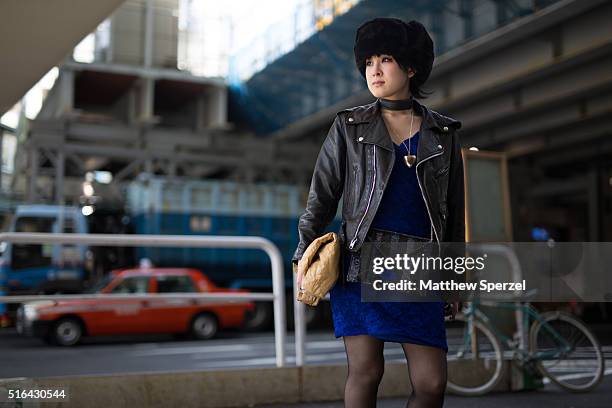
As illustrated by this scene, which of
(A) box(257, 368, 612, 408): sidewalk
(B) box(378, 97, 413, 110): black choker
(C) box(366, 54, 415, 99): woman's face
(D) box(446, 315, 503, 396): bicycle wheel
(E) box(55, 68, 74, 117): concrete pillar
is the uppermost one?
(E) box(55, 68, 74, 117): concrete pillar

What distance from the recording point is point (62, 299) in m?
5.44

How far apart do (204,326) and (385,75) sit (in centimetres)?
1237

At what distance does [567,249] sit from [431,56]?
204 cm

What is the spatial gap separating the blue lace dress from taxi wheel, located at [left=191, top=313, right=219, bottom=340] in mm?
12083

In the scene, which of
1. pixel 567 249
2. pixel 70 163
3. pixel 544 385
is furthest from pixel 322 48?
pixel 567 249

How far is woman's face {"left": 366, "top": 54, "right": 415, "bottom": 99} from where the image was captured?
126 inches

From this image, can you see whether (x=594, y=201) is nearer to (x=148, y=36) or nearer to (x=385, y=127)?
(x=148, y=36)

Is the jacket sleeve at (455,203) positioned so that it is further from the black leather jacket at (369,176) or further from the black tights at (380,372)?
the black tights at (380,372)

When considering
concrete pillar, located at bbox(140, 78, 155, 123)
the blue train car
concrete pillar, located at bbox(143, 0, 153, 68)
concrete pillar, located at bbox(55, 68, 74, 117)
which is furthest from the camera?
concrete pillar, located at bbox(143, 0, 153, 68)

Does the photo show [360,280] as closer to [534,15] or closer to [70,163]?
[534,15]

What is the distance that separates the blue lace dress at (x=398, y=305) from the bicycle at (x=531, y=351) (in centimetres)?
328

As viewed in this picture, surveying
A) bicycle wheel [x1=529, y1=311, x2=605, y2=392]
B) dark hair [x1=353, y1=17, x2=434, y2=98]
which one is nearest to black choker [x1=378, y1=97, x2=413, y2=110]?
dark hair [x1=353, y1=17, x2=434, y2=98]

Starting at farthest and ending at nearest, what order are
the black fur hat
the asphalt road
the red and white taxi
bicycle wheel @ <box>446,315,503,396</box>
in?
the red and white taxi, bicycle wheel @ <box>446,315,503,396</box>, the asphalt road, the black fur hat

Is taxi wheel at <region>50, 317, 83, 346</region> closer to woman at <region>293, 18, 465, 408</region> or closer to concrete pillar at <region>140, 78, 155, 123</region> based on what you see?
woman at <region>293, 18, 465, 408</region>
